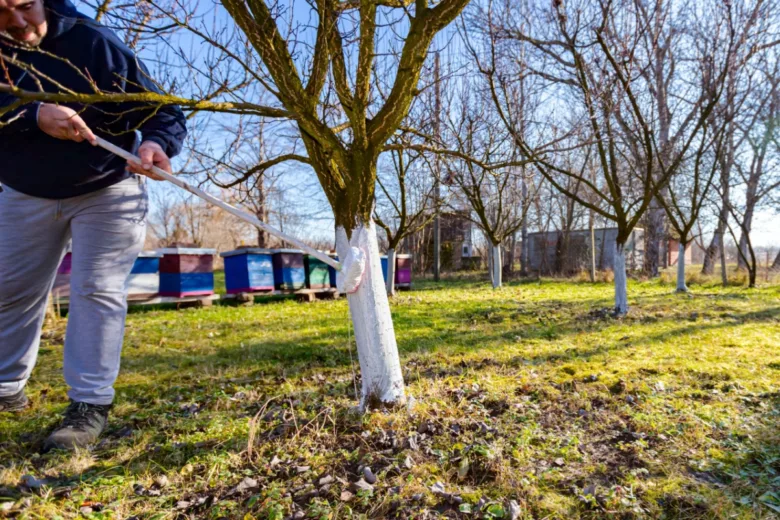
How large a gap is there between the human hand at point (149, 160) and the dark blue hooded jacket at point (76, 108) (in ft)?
0.36

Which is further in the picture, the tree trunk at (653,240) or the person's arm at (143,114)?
the tree trunk at (653,240)

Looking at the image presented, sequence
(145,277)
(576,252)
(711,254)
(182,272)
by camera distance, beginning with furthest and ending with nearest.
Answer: (576,252) < (711,254) < (182,272) < (145,277)

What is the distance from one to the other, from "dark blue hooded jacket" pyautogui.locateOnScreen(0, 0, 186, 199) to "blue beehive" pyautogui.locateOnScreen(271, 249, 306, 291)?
6717mm

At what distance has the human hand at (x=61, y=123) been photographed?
181cm

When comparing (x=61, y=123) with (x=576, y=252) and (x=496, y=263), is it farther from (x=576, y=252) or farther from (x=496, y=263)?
(x=576, y=252)

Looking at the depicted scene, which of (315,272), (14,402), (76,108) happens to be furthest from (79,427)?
(315,272)

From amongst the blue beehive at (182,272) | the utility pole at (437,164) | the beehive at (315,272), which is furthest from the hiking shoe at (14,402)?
the beehive at (315,272)

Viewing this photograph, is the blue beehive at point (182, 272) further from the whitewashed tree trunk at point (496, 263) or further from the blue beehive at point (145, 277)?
the whitewashed tree trunk at point (496, 263)

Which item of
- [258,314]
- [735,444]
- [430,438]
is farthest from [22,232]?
[258,314]

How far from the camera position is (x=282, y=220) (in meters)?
17.6

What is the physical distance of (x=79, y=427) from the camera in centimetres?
200

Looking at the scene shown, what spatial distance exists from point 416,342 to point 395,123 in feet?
8.66

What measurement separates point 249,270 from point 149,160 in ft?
22.0

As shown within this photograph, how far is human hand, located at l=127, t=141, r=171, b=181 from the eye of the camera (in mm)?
2014
